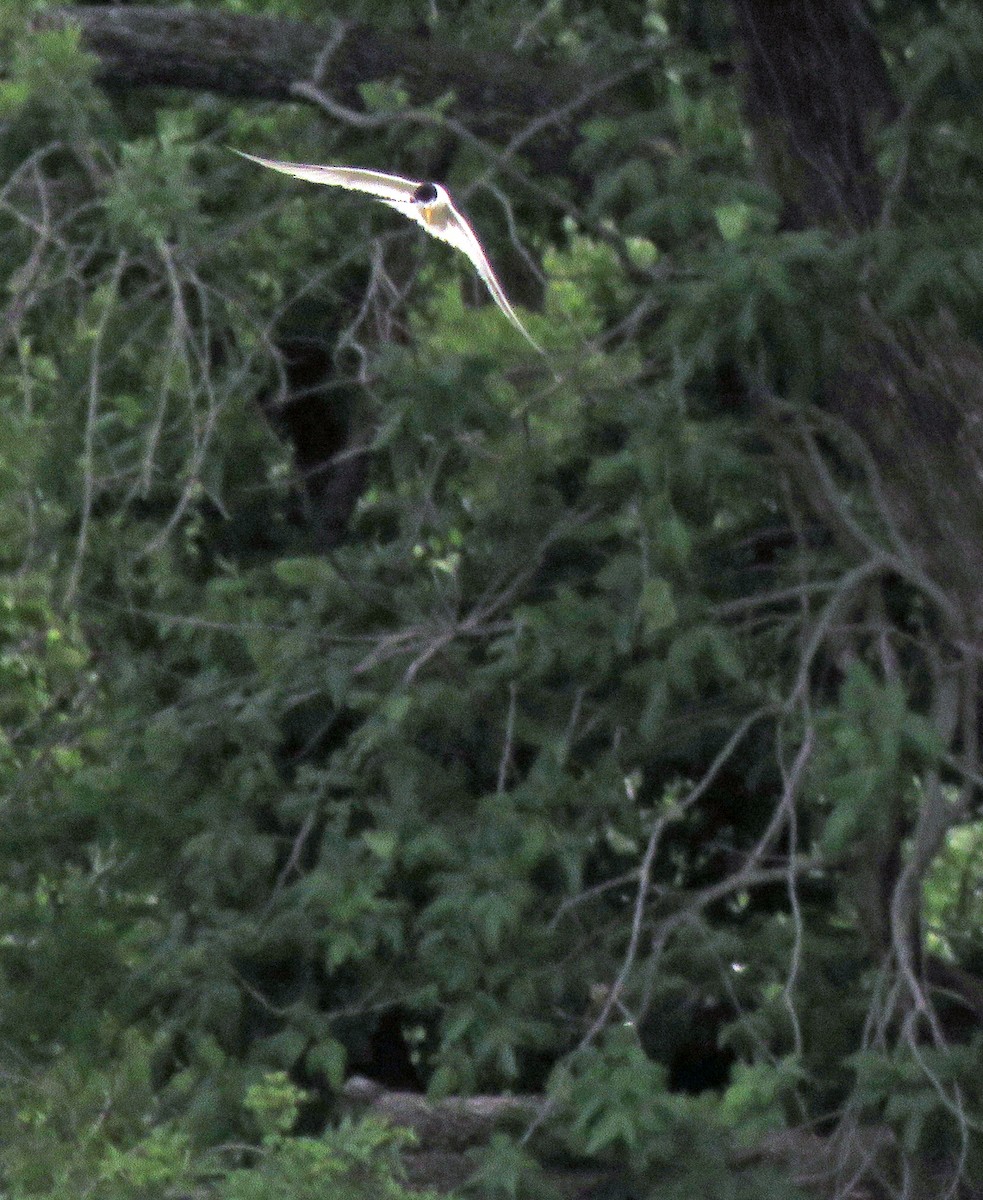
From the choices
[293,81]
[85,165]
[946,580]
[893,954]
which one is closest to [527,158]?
[293,81]

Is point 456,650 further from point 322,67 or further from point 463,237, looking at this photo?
point 463,237

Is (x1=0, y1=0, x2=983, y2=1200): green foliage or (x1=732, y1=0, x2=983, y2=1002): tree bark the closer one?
(x1=0, y1=0, x2=983, y2=1200): green foliage

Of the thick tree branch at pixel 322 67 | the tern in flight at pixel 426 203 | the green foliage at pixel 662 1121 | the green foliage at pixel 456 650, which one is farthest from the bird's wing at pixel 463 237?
the thick tree branch at pixel 322 67

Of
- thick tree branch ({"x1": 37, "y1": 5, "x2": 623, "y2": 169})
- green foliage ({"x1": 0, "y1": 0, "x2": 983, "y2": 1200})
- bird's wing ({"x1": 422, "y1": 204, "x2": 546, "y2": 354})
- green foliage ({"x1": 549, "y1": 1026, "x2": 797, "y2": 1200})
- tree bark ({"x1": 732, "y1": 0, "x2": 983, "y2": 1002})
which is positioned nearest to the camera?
bird's wing ({"x1": 422, "y1": 204, "x2": 546, "y2": 354})

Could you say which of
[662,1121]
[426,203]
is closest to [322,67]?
[662,1121]

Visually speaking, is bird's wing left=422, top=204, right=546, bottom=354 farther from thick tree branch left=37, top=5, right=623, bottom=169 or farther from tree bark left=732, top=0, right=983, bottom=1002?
thick tree branch left=37, top=5, right=623, bottom=169

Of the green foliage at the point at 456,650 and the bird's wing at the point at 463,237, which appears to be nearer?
the bird's wing at the point at 463,237

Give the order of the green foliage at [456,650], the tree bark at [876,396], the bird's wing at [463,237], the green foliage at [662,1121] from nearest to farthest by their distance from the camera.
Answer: the bird's wing at [463,237]
the green foliage at [662,1121]
the green foliage at [456,650]
the tree bark at [876,396]

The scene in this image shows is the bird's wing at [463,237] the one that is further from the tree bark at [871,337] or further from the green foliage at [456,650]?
the tree bark at [871,337]

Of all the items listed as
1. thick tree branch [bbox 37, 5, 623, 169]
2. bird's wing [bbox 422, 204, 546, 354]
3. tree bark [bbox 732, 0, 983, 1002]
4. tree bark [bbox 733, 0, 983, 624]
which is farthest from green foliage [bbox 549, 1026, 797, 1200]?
bird's wing [bbox 422, 204, 546, 354]

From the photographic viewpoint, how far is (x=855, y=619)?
5879 millimetres

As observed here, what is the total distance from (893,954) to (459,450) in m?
1.52

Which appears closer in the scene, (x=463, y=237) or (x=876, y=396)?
(x=463, y=237)

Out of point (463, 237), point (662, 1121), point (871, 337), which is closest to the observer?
point (463, 237)
